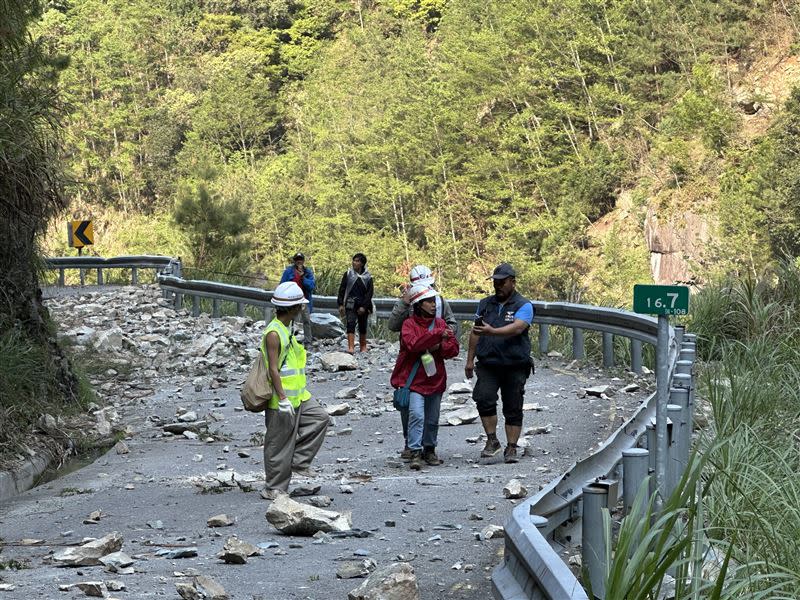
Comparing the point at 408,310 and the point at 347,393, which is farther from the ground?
the point at 408,310

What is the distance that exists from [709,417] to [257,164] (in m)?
90.1

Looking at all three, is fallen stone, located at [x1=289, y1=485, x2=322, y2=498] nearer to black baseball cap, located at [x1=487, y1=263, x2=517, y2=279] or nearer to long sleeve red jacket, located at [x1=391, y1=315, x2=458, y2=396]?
long sleeve red jacket, located at [x1=391, y1=315, x2=458, y2=396]

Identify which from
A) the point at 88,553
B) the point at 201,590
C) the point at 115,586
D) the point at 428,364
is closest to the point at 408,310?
the point at 428,364

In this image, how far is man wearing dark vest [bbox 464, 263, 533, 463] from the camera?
1122 centimetres

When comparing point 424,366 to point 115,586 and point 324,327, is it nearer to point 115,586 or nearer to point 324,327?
point 115,586

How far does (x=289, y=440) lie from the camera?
395 inches

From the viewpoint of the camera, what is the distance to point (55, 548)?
8.20 m

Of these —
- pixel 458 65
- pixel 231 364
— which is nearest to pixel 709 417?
pixel 231 364

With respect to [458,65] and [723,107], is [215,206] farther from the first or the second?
[458,65]

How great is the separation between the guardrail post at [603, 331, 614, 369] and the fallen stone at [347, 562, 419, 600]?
37.8 ft

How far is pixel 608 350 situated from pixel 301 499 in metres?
8.45

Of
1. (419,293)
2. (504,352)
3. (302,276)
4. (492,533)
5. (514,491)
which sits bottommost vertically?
(514,491)

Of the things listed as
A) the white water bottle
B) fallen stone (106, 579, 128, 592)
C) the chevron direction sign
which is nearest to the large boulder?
the white water bottle

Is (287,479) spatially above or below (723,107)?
below
